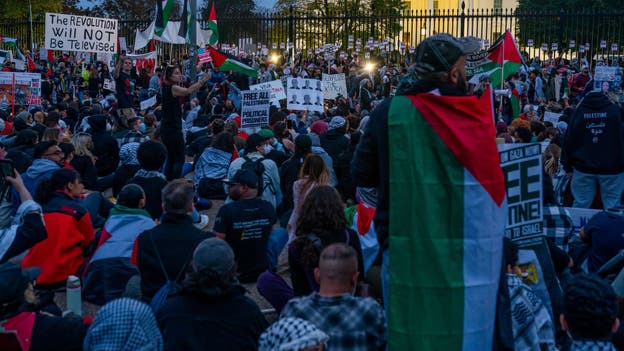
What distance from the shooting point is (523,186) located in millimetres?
4977

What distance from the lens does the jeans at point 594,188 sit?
9297mm

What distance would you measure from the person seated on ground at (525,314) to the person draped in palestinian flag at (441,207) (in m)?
0.91

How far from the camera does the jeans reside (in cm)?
930

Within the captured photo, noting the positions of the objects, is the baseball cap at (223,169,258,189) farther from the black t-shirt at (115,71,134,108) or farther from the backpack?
the black t-shirt at (115,71,134,108)

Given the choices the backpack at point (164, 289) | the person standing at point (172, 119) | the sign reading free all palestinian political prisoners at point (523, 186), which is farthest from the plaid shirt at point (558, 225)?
the person standing at point (172, 119)

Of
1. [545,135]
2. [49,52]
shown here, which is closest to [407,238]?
[545,135]

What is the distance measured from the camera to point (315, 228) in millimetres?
5867

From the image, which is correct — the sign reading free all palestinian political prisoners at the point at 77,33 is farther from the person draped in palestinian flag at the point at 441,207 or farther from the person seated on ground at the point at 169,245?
the person draped in palestinian flag at the point at 441,207

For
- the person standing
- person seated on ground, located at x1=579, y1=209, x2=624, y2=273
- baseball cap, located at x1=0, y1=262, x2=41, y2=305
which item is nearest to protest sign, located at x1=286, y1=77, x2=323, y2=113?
the person standing

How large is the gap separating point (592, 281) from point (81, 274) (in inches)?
185

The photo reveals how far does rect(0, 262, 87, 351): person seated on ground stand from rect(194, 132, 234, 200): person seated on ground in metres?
6.84

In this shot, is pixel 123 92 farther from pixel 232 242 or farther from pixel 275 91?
pixel 232 242

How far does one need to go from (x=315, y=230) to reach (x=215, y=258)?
4.42 feet

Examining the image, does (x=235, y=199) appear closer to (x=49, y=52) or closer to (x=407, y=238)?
(x=407, y=238)
